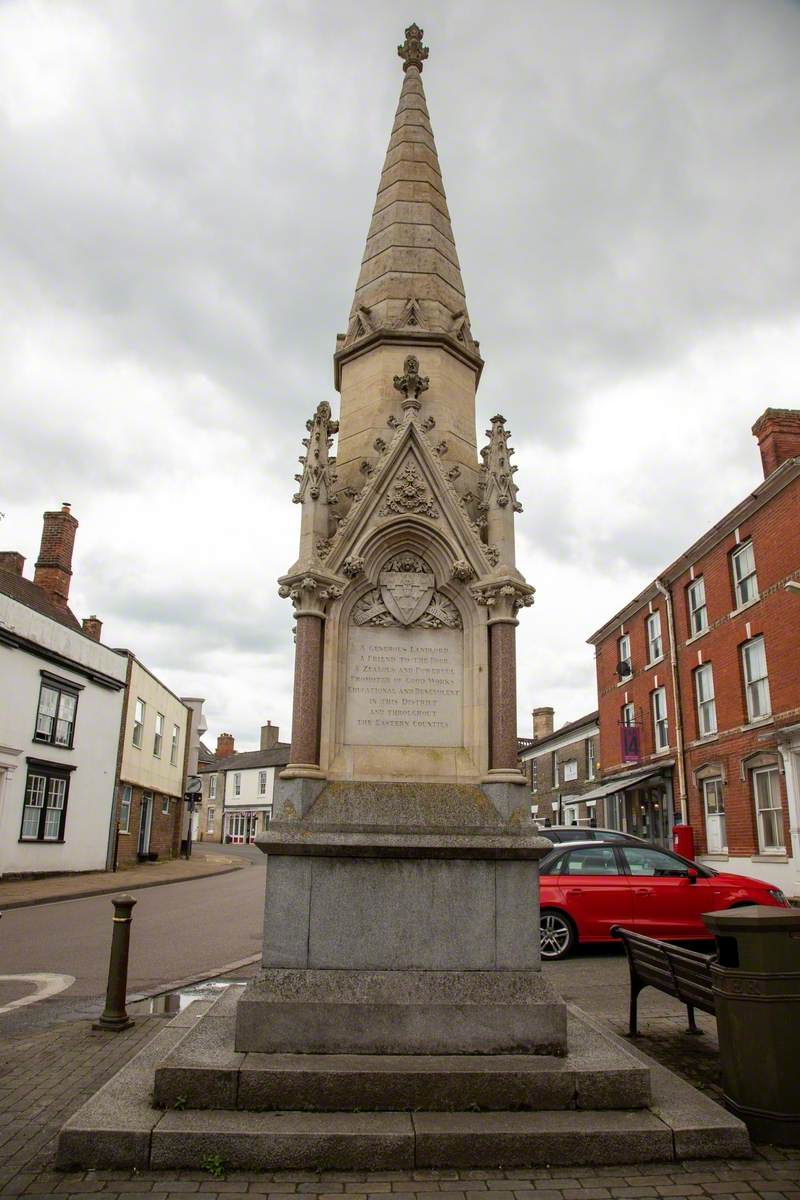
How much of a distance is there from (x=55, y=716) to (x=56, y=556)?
699cm

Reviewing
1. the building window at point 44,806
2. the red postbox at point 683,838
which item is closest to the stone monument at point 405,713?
the red postbox at point 683,838

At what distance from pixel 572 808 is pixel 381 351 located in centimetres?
3537

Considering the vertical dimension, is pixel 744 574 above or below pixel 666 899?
above

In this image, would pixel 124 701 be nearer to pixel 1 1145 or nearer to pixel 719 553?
pixel 719 553

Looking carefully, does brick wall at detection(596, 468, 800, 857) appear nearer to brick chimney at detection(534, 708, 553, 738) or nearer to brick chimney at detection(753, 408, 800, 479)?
brick chimney at detection(753, 408, 800, 479)

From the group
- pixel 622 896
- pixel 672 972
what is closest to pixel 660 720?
pixel 622 896

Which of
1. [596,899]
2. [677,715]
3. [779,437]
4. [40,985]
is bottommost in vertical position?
[40,985]

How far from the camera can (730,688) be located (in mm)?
23234

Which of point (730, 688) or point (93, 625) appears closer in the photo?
point (730, 688)

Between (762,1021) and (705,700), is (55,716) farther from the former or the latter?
(762,1021)

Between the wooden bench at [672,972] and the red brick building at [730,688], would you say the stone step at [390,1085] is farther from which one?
the red brick building at [730,688]

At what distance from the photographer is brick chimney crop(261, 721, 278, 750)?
2719 inches

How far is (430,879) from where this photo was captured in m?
5.44

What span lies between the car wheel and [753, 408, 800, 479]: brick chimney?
52.4 feet
